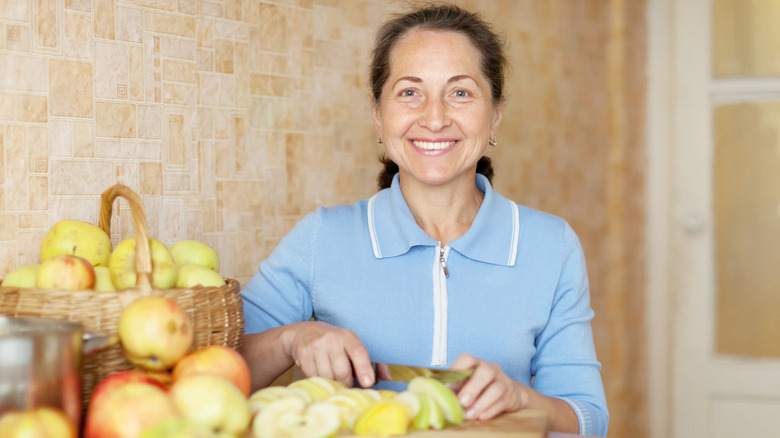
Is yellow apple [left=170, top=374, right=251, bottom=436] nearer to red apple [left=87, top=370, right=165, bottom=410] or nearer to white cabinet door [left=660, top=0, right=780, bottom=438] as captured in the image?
red apple [left=87, top=370, right=165, bottom=410]

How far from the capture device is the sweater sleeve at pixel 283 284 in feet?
4.63

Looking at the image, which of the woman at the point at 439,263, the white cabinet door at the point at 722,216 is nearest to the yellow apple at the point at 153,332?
the woman at the point at 439,263

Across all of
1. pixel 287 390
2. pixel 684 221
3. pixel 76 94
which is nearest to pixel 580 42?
pixel 684 221

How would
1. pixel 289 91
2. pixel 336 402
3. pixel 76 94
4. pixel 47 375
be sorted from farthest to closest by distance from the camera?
pixel 289 91
pixel 76 94
pixel 336 402
pixel 47 375

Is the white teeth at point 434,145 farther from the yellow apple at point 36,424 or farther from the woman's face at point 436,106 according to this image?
the yellow apple at point 36,424

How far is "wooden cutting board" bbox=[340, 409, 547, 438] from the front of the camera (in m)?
0.92

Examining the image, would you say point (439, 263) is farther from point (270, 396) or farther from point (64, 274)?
point (64, 274)

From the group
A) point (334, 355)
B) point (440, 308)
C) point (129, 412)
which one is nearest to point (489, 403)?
point (334, 355)

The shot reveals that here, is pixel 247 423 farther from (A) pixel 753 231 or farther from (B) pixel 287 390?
(A) pixel 753 231

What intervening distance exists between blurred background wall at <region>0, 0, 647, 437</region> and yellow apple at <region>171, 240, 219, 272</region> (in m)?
0.21

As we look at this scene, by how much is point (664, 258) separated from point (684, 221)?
172mm

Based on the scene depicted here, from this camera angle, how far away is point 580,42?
2873mm

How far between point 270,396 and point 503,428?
0.29m

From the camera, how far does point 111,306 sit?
0.95m
